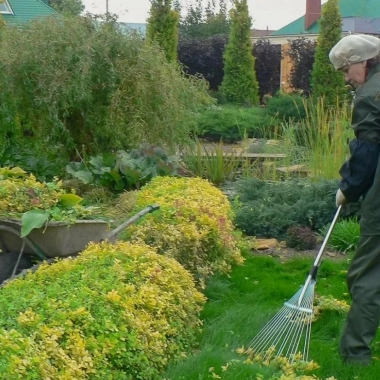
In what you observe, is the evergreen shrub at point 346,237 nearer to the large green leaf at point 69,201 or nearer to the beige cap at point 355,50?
the large green leaf at point 69,201

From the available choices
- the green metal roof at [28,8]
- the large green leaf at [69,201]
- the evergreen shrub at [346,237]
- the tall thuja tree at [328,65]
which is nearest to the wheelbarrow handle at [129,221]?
the large green leaf at [69,201]

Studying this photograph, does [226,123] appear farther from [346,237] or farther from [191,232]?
[191,232]

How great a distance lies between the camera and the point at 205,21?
151 feet

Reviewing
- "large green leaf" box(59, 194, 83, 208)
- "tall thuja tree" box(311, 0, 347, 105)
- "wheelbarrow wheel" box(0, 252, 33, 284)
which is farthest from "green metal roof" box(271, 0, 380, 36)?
"wheelbarrow wheel" box(0, 252, 33, 284)

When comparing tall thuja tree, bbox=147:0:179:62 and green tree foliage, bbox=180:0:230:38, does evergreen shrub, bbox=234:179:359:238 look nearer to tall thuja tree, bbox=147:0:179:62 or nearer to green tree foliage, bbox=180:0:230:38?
tall thuja tree, bbox=147:0:179:62

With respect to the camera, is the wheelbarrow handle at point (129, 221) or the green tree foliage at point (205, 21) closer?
the wheelbarrow handle at point (129, 221)

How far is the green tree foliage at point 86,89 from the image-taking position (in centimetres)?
818

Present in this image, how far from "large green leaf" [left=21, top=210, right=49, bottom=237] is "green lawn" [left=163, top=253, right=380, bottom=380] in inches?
49.0

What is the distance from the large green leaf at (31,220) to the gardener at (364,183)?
1881mm

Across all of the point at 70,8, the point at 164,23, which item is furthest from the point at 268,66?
the point at 70,8

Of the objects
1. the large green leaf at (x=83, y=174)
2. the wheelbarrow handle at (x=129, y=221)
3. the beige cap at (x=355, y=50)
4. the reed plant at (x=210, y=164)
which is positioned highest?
the beige cap at (x=355, y=50)

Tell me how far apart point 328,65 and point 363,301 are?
54.3 feet

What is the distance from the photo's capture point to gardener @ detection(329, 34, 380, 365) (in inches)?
151

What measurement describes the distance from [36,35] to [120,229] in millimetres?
4136
